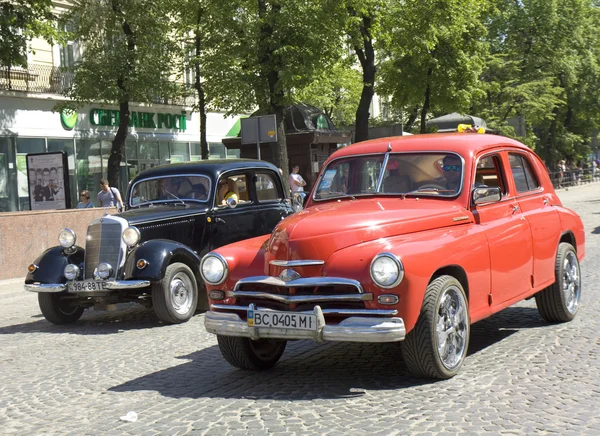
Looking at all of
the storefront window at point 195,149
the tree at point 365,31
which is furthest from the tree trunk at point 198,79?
the storefront window at point 195,149

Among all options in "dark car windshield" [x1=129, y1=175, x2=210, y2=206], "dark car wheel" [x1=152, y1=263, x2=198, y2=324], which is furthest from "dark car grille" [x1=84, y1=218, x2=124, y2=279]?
"dark car windshield" [x1=129, y1=175, x2=210, y2=206]

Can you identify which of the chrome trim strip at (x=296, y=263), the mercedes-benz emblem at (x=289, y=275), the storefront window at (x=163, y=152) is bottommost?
the mercedes-benz emblem at (x=289, y=275)

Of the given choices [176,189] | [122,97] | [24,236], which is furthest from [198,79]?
[176,189]

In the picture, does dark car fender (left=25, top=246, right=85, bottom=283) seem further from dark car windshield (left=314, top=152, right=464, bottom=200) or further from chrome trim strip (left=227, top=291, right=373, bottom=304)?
A: chrome trim strip (left=227, top=291, right=373, bottom=304)

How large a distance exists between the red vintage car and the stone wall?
11501 mm

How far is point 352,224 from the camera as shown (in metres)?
6.46

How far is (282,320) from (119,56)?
24986mm

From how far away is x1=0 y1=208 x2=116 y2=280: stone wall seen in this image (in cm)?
1775

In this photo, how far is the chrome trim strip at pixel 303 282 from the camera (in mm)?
6066

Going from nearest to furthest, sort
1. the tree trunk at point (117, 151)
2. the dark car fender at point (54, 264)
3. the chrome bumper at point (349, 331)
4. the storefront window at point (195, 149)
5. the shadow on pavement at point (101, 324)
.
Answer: the chrome bumper at point (349, 331) < the shadow on pavement at point (101, 324) < the dark car fender at point (54, 264) < the tree trunk at point (117, 151) < the storefront window at point (195, 149)

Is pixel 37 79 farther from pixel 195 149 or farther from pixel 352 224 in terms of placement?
pixel 352 224

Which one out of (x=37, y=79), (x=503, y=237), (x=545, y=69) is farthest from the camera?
(x=545, y=69)

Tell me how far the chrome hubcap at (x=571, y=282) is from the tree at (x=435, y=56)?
22.0 m

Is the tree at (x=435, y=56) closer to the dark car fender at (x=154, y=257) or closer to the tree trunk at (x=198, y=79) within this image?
the tree trunk at (x=198, y=79)
